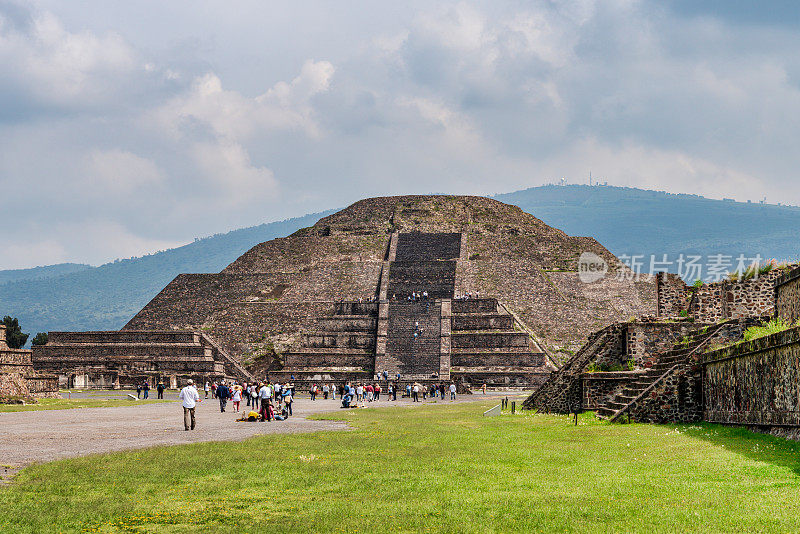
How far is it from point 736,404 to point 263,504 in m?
12.1

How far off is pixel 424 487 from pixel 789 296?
12.6 meters

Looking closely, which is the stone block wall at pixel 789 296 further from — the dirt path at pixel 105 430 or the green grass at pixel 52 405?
the green grass at pixel 52 405

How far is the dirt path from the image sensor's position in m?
16.4

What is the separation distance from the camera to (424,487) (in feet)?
37.8

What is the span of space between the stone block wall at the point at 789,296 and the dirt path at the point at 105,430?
10928 mm

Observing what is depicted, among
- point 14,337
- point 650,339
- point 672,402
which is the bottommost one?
point 672,402

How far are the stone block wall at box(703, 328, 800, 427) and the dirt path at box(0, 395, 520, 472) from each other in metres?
9.05

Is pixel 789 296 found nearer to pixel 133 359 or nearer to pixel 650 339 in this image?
pixel 650 339

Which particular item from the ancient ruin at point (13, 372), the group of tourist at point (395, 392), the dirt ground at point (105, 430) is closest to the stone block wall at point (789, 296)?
the dirt ground at point (105, 430)

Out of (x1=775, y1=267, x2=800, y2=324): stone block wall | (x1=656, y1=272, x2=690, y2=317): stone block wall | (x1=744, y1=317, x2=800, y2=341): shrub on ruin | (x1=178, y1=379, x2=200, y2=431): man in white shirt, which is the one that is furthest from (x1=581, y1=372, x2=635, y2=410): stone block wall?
(x1=178, y1=379, x2=200, y2=431): man in white shirt

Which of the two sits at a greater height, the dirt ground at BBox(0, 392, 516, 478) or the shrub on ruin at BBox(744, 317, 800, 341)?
the shrub on ruin at BBox(744, 317, 800, 341)

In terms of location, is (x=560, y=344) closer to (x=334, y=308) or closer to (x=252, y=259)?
(x=334, y=308)

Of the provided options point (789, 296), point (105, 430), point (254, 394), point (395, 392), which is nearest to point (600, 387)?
point (789, 296)

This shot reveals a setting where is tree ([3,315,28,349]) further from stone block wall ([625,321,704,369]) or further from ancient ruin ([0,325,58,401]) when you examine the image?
stone block wall ([625,321,704,369])
